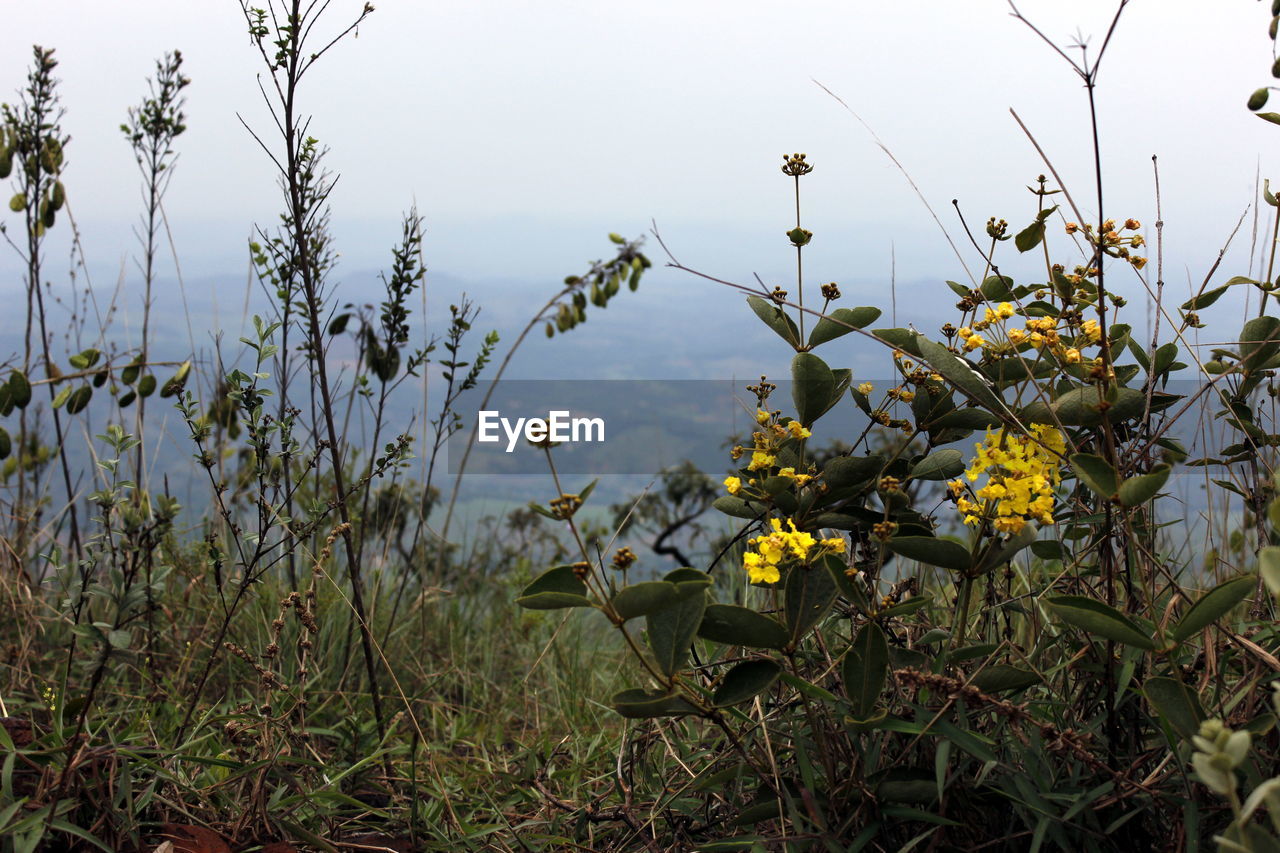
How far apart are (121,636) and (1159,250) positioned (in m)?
1.63

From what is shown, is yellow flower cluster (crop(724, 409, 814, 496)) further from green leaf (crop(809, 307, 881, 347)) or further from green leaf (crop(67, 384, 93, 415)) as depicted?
green leaf (crop(67, 384, 93, 415))

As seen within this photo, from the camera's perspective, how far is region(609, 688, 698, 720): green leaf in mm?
1121

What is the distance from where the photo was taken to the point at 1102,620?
3.61 feet

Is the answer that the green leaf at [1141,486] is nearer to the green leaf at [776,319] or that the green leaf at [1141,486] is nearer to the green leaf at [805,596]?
the green leaf at [805,596]

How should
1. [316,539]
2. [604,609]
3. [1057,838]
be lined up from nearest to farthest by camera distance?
[604,609]
[1057,838]
[316,539]

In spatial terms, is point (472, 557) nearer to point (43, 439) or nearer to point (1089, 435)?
point (43, 439)

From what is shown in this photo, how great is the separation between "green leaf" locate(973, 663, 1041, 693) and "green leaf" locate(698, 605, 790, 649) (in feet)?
0.91

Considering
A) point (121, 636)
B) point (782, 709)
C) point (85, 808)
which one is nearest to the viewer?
point (121, 636)

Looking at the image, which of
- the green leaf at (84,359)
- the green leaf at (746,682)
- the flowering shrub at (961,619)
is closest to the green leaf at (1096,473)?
the flowering shrub at (961,619)

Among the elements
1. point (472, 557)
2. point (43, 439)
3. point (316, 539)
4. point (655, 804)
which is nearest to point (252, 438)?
point (655, 804)

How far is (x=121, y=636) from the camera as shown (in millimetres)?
1376

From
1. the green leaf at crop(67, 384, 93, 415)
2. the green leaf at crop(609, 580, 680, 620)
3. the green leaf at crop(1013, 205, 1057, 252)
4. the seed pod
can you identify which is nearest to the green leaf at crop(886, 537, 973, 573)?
the green leaf at crop(609, 580, 680, 620)

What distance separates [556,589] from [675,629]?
14 centimetres

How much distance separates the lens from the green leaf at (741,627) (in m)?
1.16
